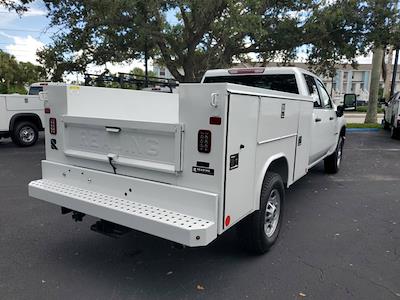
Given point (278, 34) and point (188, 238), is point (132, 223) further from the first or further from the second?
point (278, 34)

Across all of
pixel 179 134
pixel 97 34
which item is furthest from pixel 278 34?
pixel 179 134

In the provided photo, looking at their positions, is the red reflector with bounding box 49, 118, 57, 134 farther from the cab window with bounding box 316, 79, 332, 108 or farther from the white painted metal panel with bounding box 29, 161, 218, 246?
the cab window with bounding box 316, 79, 332, 108

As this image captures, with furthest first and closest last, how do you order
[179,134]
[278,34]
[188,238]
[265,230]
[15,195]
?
[278,34] → [15,195] → [265,230] → [179,134] → [188,238]

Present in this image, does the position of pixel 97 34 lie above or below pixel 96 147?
above

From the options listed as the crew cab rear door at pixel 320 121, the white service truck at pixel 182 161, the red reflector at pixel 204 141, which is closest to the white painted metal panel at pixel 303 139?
the white service truck at pixel 182 161

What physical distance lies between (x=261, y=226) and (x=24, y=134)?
31.7 feet

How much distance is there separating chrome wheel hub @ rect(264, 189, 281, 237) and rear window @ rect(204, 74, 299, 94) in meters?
1.91

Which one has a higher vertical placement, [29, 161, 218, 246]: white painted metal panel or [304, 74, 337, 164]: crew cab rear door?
[304, 74, 337, 164]: crew cab rear door

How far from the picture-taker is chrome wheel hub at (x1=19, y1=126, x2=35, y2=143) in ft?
35.5

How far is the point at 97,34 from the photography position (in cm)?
1286

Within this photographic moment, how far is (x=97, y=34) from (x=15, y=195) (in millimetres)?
8645

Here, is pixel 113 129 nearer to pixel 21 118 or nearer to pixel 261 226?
pixel 261 226

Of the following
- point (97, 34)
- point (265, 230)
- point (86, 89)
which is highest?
point (97, 34)

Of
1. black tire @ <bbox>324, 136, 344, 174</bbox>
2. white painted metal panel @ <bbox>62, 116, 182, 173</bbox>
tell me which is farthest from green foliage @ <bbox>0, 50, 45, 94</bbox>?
white painted metal panel @ <bbox>62, 116, 182, 173</bbox>
